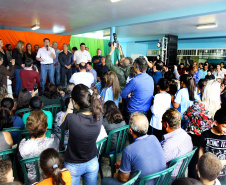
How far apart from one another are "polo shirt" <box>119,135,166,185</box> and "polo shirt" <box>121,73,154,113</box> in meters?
1.19

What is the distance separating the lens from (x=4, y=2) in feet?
16.3

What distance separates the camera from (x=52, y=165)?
119 centimetres

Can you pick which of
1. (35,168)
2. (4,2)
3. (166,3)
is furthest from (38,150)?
(4,2)

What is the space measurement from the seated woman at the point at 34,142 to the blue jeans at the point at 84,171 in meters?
0.26

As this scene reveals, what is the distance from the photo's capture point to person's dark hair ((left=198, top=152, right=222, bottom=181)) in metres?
1.18

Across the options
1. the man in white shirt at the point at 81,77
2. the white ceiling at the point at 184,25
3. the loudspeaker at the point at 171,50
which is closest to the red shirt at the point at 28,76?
the man in white shirt at the point at 81,77

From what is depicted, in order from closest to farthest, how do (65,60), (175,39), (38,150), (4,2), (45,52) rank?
1. (38,150)
2. (4,2)
3. (45,52)
4. (65,60)
5. (175,39)

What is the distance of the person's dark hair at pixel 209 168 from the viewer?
118 cm

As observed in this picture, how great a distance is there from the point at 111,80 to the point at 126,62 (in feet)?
3.41

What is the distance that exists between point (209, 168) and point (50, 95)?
104 inches

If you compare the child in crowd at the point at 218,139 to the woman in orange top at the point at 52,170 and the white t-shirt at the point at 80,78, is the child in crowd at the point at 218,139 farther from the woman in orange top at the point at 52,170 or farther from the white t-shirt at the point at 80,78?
the white t-shirt at the point at 80,78

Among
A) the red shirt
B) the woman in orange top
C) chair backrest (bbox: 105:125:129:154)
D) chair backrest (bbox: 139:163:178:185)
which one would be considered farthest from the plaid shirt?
the red shirt

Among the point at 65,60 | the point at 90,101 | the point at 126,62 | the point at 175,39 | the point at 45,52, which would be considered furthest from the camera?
the point at 175,39

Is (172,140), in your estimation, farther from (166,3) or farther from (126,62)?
(166,3)
